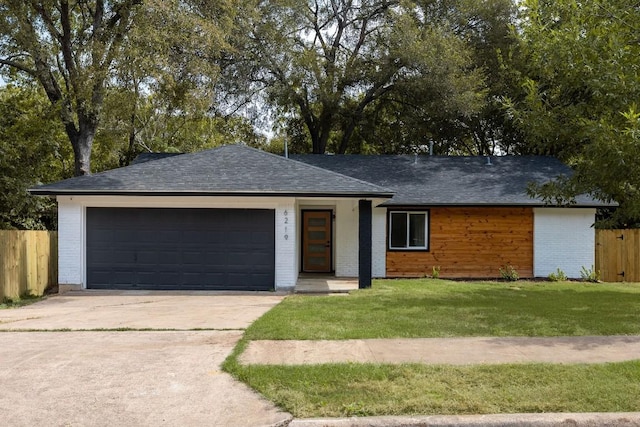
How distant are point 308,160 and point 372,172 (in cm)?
261

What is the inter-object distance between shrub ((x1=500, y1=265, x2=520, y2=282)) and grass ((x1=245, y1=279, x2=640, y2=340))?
241 centimetres

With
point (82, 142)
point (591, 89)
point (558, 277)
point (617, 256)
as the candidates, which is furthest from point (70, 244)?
point (617, 256)

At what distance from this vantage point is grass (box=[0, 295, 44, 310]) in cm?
1160

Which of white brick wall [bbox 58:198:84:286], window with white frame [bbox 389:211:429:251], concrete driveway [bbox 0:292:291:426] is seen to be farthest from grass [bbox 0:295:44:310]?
window with white frame [bbox 389:211:429:251]

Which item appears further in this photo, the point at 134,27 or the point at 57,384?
the point at 134,27

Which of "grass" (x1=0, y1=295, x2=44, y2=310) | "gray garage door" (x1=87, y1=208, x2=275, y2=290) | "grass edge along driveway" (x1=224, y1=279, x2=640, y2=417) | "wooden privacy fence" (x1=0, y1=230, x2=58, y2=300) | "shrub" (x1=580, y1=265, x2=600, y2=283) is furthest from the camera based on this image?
"shrub" (x1=580, y1=265, x2=600, y2=283)

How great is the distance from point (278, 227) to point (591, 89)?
7523 mm

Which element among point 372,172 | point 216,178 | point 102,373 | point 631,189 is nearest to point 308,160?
point 372,172

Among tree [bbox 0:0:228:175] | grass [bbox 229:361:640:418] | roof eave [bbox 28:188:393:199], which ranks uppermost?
tree [bbox 0:0:228:175]

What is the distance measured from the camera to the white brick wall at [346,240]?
54.8 ft

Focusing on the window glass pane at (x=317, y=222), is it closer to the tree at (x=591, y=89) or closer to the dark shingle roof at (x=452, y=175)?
the dark shingle roof at (x=452, y=175)

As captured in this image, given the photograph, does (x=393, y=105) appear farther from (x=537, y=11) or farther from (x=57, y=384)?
(x=57, y=384)

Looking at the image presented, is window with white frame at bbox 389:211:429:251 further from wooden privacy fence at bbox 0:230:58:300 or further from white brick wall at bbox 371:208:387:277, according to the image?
wooden privacy fence at bbox 0:230:58:300

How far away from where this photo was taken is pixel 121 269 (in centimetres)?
1361
